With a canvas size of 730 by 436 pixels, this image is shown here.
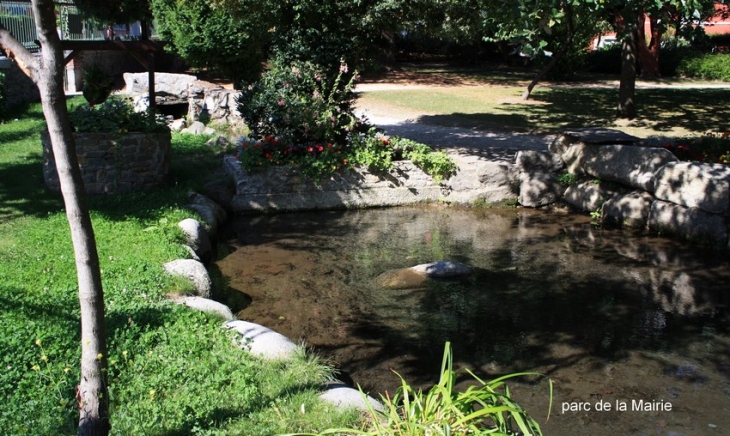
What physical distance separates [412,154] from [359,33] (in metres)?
2.57

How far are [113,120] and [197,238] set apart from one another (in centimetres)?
289

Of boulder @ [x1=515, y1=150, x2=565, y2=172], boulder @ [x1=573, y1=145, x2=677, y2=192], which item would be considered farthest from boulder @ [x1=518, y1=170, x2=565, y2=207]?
boulder @ [x1=573, y1=145, x2=677, y2=192]

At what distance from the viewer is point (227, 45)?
1725 cm

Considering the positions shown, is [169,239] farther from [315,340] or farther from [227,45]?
[227,45]

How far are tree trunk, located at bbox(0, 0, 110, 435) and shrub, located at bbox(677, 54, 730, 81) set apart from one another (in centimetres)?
2685

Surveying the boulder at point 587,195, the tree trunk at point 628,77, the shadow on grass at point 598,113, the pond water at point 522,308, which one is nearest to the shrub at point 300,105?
the pond water at point 522,308

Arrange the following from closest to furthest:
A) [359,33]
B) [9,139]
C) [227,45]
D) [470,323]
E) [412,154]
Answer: [470,323] < [412,154] < [359,33] < [9,139] < [227,45]

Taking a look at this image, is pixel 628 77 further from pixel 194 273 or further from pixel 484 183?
pixel 194 273

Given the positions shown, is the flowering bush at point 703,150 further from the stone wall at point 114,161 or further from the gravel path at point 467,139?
the stone wall at point 114,161

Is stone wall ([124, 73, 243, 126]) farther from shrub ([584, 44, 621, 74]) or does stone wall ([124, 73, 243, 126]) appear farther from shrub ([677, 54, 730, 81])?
shrub ([677, 54, 730, 81])

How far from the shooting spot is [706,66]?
2658 centimetres

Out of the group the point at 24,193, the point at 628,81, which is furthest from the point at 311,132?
the point at 628,81

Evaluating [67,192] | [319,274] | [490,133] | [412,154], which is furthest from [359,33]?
[67,192]

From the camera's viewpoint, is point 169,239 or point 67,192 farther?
point 169,239
